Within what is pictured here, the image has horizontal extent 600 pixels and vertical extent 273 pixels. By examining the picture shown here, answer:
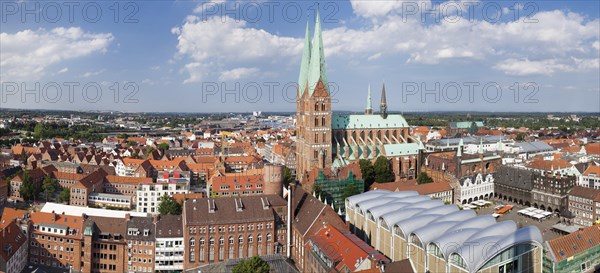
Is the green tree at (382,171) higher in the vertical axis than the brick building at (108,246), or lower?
higher

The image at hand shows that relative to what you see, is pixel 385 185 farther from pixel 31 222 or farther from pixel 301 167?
pixel 31 222

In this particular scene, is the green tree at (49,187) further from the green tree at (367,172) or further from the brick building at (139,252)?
the green tree at (367,172)

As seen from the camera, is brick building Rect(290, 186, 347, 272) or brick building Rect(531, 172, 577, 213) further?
brick building Rect(531, 172, 577, 213)

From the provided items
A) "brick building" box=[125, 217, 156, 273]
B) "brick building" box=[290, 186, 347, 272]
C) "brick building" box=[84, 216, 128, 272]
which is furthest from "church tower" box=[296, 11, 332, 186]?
"brick building" box=[84, 216, 128, 272]

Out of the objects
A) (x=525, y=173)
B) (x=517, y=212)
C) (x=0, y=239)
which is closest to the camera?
(x=0, y=239)

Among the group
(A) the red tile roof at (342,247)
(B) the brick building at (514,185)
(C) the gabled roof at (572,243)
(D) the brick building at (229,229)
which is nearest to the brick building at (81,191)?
(D) the brick building at (229,229)

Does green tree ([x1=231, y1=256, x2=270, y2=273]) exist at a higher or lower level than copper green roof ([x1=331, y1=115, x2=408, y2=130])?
lower

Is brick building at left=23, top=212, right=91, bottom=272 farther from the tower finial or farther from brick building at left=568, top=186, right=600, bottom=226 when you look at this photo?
brick building at left=568, top=186, right=600, bottom=226

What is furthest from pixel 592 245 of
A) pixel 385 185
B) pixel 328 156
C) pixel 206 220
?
pixel 328 156
